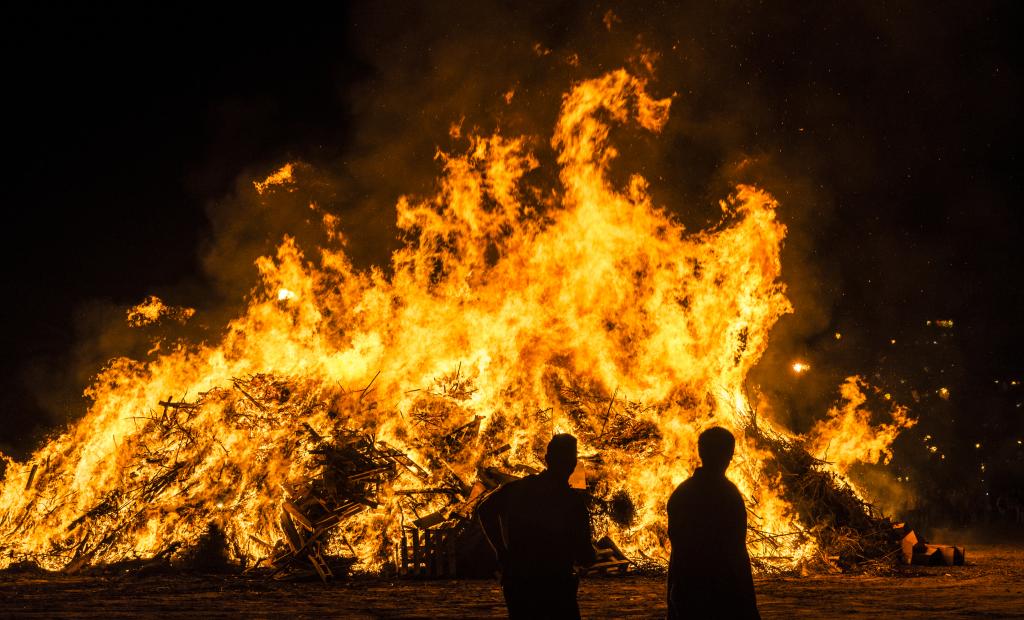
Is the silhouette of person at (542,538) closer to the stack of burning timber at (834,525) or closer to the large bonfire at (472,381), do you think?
the large bonfire at (472,381)

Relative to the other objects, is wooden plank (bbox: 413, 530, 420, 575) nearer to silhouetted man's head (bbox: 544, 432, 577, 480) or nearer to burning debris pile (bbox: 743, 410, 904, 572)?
burning debris pile (bbox: 743, 410, 904, 572)

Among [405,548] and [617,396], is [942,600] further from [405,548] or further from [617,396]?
[405,548]

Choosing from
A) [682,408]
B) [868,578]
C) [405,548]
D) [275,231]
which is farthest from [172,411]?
[868,578]

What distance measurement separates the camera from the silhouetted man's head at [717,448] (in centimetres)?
393

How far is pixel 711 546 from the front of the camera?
384 centimetres

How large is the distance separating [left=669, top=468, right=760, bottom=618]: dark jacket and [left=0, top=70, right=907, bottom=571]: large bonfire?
27.7 feet

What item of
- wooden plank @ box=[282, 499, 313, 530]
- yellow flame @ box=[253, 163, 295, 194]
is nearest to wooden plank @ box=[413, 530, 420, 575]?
wooden plank @ box=[282, 499, 313, 530]

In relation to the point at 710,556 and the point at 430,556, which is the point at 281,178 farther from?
the point at 710,556

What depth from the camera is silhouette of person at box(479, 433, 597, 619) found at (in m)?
3.84

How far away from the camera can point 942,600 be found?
30.4ft

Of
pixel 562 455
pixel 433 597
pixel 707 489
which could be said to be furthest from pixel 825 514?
pixel 562 455

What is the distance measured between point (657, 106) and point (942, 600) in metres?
10.3

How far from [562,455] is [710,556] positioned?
876mm

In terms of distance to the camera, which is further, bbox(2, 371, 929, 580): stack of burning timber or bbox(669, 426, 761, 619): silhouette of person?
bbox(2, 371, 929, 580): stack of burning timber
